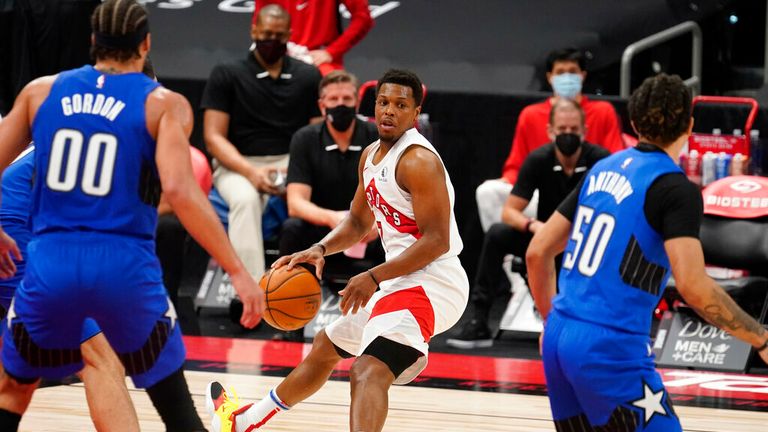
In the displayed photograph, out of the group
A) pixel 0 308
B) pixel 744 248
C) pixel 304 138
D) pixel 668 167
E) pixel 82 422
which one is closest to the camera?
pixel 668 167

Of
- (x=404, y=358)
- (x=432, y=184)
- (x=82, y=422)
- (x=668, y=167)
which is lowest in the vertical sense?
(x=82, y=422)

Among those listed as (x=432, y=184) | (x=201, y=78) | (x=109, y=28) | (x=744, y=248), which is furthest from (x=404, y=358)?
(x=201, y=78)

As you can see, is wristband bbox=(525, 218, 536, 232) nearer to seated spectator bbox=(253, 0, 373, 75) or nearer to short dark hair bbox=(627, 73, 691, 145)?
seated spectator bbox=(253, 0, 373, 75)

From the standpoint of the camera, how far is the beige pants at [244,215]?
27.0 ft

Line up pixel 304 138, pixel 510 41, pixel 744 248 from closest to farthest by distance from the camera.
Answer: pixel 744 248
pixel 304 138
pixel 510 41

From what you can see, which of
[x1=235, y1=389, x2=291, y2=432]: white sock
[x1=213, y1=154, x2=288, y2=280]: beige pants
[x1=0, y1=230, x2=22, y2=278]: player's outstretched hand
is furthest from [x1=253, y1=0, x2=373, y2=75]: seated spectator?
[x1=0, y1=230, x2=22, y2=278]: player's outstretched hand

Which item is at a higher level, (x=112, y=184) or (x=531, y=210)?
(x=112, y=184)

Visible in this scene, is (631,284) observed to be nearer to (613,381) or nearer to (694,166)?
(613,381)

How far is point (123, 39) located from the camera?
4.05 metres

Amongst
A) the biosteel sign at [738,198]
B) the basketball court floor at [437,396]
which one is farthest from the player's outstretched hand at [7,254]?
the biosteel sign at [738,198]

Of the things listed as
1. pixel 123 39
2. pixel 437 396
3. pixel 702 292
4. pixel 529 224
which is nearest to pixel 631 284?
pixel 702 292

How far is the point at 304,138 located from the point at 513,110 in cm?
164

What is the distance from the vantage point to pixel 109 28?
4043mm

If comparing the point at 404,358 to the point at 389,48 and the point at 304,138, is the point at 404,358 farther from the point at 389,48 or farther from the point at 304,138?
the point at 389,48
